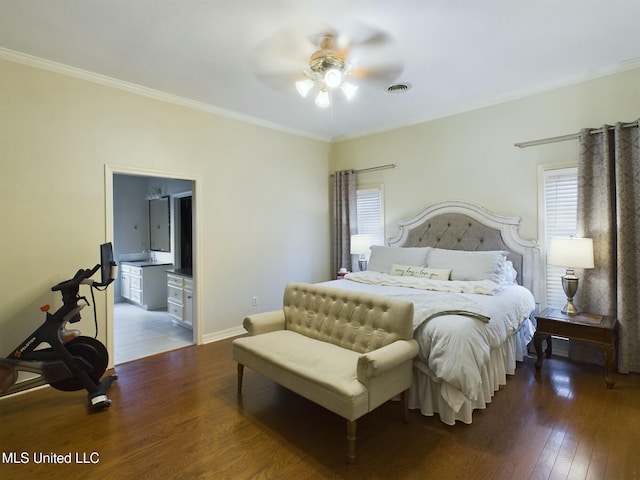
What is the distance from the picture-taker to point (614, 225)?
3.19m

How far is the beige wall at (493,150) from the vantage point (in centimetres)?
338

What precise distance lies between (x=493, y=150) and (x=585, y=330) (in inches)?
84.8

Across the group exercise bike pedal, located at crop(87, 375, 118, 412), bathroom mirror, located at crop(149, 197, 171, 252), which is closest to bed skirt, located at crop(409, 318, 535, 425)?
exercise bike pedal, located at crop(87, 375, 118, 412)

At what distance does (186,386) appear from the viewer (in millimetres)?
3027

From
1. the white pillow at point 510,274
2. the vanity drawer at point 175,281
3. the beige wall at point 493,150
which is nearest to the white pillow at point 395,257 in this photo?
the beige wall at point 493,150

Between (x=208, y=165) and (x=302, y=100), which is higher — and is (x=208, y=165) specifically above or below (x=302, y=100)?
below

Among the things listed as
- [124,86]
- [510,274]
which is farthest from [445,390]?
[124,86]

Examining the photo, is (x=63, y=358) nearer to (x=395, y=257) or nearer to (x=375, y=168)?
(x=395, y=257)

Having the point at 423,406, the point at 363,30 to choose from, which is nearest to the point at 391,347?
the point at 423,406

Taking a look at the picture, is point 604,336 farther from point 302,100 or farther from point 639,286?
point 302,100

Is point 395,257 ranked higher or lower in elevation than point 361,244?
lower

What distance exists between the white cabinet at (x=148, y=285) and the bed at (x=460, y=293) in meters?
3.71

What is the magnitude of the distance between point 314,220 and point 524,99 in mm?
3153

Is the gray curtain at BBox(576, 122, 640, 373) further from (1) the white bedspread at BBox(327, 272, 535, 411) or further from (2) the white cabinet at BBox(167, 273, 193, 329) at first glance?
(2) the white cabinet at BBox(167, 273, 193, 329)
